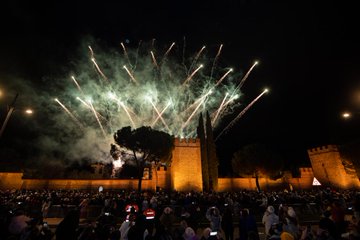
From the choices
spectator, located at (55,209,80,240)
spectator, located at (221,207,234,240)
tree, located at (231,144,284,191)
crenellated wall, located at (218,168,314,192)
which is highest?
tree, located at (231,144,284,191)

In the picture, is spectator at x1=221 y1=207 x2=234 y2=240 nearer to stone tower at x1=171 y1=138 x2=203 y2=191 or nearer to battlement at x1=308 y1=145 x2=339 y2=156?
stone tower at x1=171 y1=138 x2=203 y2=191

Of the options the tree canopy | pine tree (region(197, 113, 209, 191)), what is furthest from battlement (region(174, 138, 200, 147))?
the tree canopy

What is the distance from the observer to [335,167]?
1396 inches

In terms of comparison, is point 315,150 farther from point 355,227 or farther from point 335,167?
point 355,227

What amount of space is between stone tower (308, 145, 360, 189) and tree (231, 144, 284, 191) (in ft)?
21.8

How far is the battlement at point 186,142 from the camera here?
112 feet

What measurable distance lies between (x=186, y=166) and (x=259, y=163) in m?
15.1

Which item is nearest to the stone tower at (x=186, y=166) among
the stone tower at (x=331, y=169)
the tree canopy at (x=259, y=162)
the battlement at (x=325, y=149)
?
the tree canopy at (x=259, y=162)

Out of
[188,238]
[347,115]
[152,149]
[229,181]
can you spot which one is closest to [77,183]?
[152,149]

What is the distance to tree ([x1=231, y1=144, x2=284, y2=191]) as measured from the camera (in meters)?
37.8

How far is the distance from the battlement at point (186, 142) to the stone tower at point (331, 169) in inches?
941

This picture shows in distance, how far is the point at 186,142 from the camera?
113 feet

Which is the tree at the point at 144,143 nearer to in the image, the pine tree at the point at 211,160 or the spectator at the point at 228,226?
the pine tree at the point at 211,160

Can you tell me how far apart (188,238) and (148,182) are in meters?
30.4
